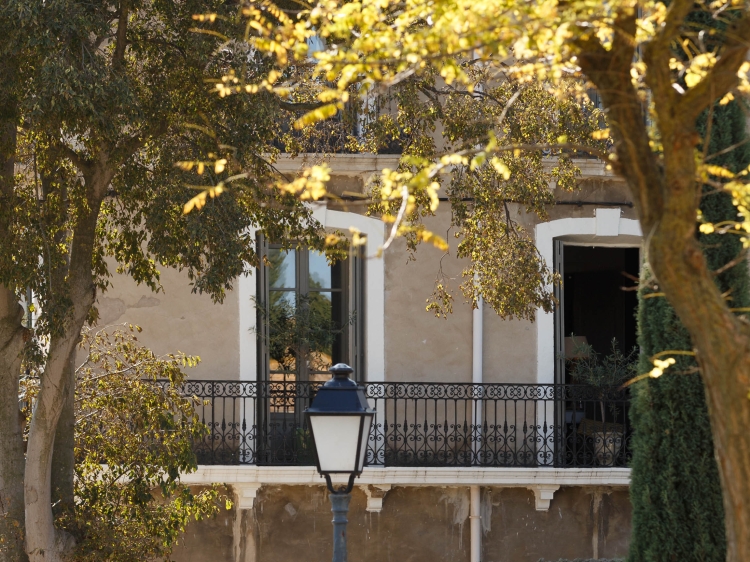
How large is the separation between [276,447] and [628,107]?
8483mm

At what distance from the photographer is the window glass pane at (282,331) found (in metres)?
12.3

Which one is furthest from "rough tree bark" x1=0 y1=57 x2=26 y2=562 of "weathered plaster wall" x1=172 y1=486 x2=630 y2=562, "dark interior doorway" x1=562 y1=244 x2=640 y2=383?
"dark interior doorway" x1=562 y1=244 x2=640 y2=383

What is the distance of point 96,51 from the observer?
784 cm

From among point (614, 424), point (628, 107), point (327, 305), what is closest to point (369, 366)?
point (327, 305)

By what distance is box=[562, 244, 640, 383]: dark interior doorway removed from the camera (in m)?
14.6

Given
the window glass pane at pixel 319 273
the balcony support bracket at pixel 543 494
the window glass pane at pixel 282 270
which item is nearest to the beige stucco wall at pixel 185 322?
the window glass pane at pixel 282 270

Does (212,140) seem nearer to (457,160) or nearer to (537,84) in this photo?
(537,84)

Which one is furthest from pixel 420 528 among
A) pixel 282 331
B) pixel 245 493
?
pixel 282 331

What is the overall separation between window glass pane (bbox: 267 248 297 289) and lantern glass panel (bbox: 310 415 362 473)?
22.8ft

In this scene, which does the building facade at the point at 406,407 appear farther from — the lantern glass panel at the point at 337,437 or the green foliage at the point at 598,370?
the lantern glass panel at the point at 337,437

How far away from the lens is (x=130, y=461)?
8.59 meters

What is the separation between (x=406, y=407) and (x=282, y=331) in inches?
65.4

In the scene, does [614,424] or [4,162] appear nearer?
[4,162]

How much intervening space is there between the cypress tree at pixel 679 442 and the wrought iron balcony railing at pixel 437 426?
185 inches
